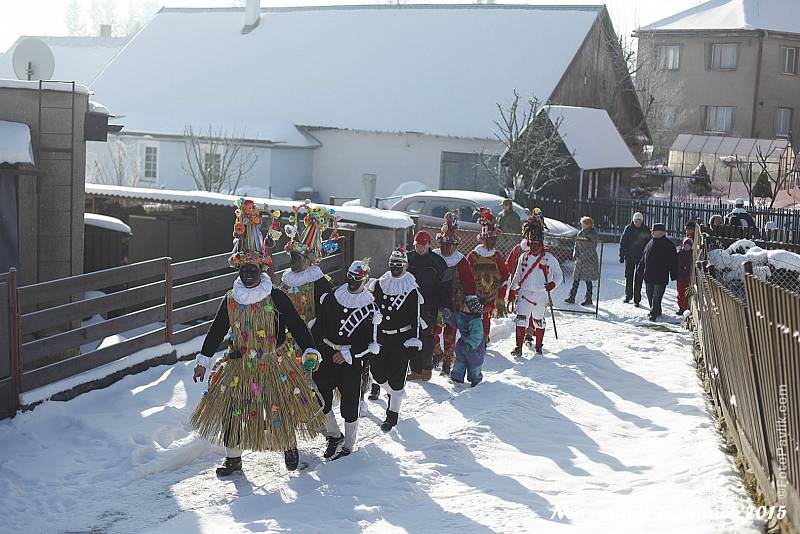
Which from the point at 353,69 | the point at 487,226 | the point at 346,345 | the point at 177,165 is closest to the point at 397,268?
the point at 346,345

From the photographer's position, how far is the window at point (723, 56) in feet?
157

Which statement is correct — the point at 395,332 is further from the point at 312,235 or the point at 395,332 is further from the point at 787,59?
the point at 787,59

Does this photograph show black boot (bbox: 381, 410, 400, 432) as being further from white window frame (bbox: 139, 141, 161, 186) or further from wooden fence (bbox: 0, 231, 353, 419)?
white window frame (bbox: 139, 141, 161, 186)

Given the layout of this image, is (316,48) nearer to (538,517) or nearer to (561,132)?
(561,132)

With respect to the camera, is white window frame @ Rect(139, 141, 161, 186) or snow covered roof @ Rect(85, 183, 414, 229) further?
white window frame @ Rect(139, 141, 161, 186)

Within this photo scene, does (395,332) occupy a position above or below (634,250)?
below

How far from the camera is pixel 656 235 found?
1551cm

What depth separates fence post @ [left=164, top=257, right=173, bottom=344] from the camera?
10773 mm

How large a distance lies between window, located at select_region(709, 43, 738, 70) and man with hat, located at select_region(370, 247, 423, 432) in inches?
1671

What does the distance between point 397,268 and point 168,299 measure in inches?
114

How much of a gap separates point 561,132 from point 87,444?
21131mm

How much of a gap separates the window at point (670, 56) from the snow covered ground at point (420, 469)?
134ft

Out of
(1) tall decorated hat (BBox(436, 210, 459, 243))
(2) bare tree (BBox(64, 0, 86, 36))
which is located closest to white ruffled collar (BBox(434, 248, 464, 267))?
(1) tall decorated hat (BBox(436, 210, 459, 243))

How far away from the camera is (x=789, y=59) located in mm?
48312
